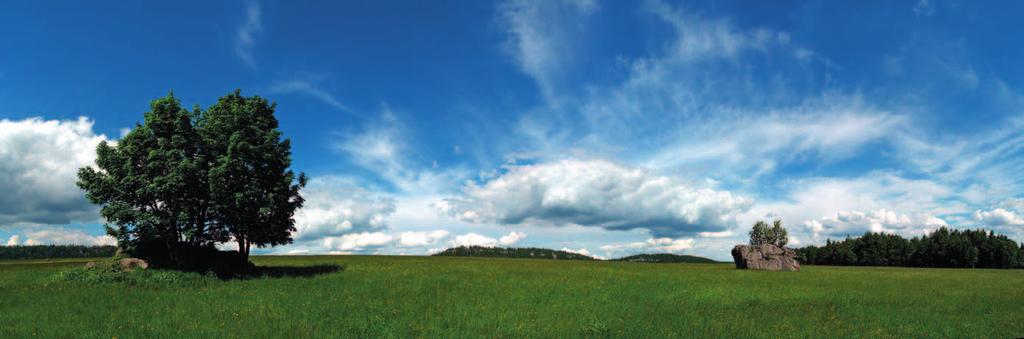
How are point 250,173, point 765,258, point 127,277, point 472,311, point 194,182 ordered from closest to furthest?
point 472,311
point 127,277
point 194,182
point 250,173
point 765,258

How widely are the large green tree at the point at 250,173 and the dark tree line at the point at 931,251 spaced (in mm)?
148971

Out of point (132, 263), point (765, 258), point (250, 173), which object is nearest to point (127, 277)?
point (132, 263)

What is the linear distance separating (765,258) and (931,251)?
9843cm

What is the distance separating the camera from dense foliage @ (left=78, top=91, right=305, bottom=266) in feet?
102

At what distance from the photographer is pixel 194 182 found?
105 ft

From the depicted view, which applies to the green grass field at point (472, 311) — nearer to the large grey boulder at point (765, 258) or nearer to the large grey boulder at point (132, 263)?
the large grey boulder at point (132, 263)

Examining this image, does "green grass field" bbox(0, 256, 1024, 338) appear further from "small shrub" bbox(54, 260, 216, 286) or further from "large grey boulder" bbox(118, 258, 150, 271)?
"large grey boulder" bbox(118, 258, 150, 271)

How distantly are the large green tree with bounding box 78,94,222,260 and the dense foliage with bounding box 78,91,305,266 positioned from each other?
5 centimetres

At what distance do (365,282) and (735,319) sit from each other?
2196 cm

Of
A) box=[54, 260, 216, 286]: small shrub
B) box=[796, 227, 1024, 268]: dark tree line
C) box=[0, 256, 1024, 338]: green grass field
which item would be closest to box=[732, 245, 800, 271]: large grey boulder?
box=[0, 256, 1024, 338]: green grass field

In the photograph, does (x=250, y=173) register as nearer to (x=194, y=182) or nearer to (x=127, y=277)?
(x=194, y=182)

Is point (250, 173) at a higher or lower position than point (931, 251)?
higher

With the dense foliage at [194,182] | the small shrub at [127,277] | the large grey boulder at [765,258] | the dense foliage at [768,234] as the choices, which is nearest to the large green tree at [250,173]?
the dense foliage at [194,182]

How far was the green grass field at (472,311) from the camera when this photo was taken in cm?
1596
